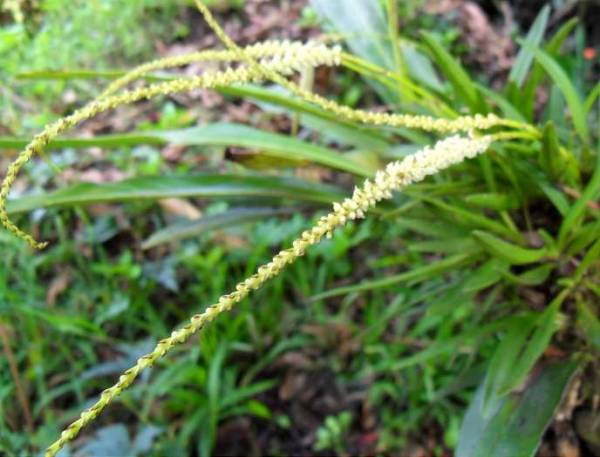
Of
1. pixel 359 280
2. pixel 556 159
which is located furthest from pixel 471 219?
pixel 359 280

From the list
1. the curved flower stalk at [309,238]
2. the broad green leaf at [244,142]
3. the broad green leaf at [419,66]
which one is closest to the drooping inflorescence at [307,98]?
the curved flower stalk at [309,238]

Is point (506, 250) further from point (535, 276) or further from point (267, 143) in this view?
point (267, 143)

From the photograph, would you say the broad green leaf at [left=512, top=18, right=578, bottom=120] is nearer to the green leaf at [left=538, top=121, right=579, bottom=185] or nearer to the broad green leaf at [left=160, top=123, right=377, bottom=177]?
the green leaf at [left=538, top=121, right=579, bottom=185]

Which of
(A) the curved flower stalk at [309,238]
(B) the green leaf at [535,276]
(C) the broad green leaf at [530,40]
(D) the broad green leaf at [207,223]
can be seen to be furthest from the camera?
(D) the broad green leaf at [207,223]

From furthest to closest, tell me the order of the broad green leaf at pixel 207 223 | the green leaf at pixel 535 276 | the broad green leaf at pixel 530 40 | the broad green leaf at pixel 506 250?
the broad green leaf at pixel 207 223
the broad green leaf at pixel 530 40
the green leaf at pixel 535 276
the broad green leaf at pixel 506 250

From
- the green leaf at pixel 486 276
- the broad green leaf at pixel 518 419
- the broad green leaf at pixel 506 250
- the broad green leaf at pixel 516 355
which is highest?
the broad green leaf at pixel 506 250

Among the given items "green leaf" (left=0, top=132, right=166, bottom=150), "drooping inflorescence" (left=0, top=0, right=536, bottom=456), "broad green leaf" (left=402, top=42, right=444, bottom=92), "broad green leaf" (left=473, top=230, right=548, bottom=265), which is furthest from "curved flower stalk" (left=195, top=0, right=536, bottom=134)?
"broad green leaf" (left=402, top=42, right=444, bottom=92)

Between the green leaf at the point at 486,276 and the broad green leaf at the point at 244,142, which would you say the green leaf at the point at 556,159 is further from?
the broad green leaf at the point at 244,142

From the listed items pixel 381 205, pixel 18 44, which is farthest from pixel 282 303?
pixel 18 44
